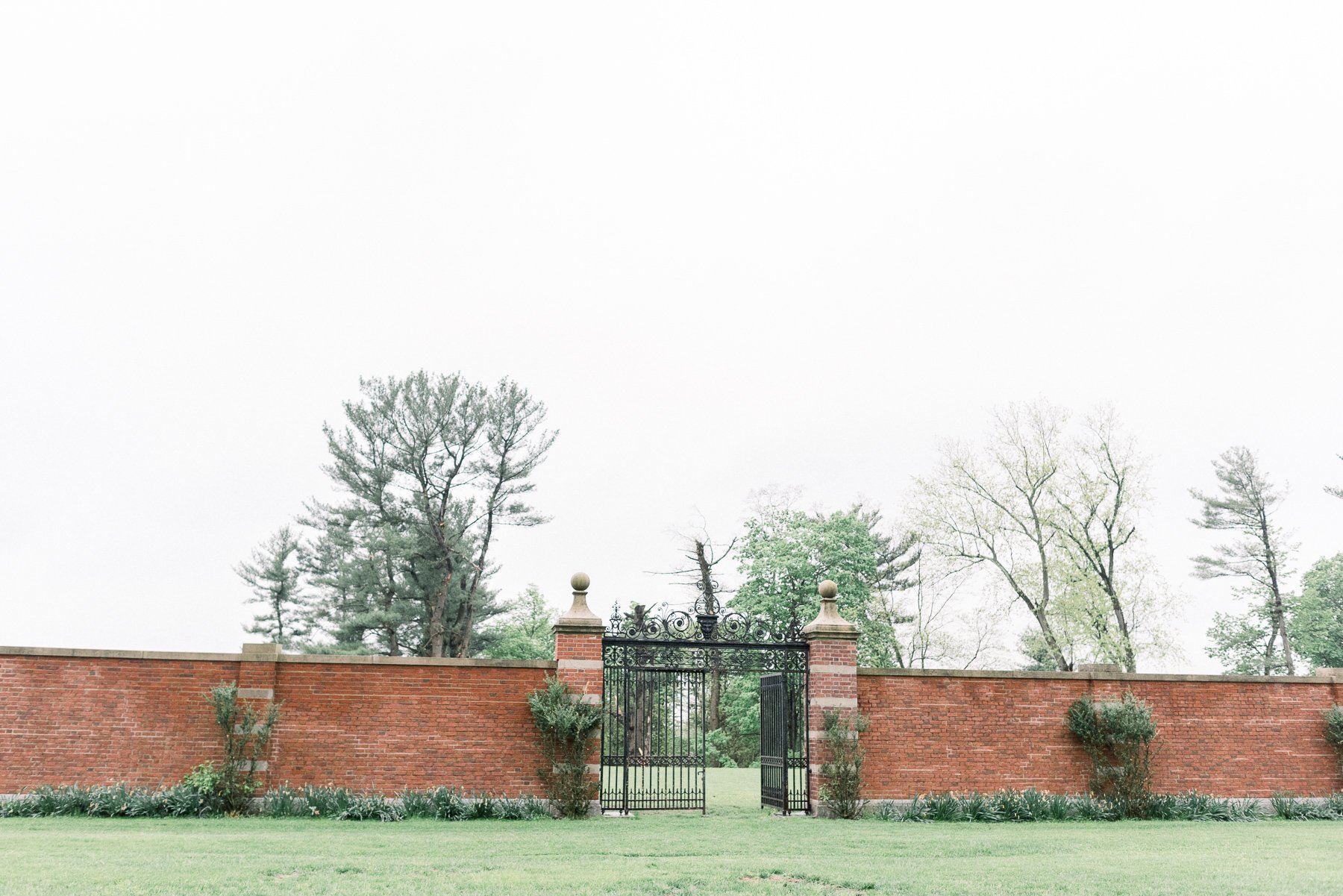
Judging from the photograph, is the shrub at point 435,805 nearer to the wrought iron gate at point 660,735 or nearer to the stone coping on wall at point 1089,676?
the wrought iron gate at point 660,735

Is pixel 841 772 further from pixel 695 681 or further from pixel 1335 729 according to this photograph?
pixel 1335 729

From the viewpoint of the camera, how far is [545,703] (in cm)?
1358

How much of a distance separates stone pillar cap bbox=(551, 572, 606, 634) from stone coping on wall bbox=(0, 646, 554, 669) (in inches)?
21.0

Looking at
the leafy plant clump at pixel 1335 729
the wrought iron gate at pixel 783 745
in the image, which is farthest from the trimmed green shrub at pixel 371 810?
the leafy plant clump at pixel 1335 729

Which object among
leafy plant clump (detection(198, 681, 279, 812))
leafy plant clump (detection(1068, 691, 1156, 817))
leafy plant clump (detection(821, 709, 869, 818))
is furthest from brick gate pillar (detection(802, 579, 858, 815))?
leafy plant clump (detection(198, 681, 279, 812))

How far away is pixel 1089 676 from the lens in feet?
49.9

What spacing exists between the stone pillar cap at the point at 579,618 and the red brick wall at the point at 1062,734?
3.99m

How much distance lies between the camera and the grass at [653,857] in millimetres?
7672

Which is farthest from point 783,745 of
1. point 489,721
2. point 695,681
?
point 489,721

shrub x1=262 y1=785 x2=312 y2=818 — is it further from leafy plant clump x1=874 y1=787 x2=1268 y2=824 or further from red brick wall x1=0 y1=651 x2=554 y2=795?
leafy plant clump x1=874 y1=787 x2=1268 y2=824

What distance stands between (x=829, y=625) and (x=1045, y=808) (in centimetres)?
396

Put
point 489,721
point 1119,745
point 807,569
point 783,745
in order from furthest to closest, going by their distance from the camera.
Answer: point 807,569
point 1119,745
point 783,745
point 489,721

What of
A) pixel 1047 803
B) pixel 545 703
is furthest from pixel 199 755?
pixel 1047 803

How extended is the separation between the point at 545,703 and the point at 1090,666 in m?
8.28
